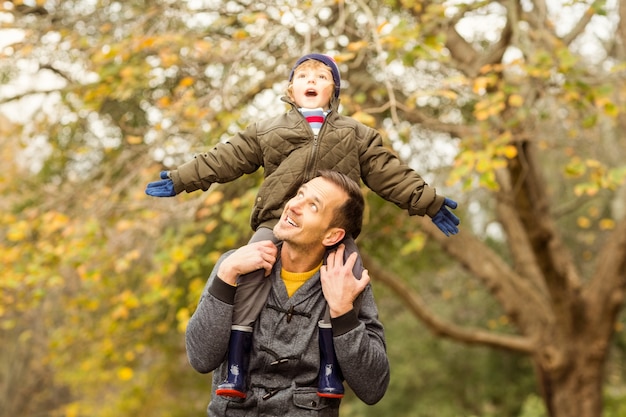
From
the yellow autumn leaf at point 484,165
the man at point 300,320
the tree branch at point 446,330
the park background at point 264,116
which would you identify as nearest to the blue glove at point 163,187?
the man at point 300,320

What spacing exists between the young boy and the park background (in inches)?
58.3

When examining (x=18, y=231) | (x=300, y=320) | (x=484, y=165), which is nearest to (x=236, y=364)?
(x=300, y=320)

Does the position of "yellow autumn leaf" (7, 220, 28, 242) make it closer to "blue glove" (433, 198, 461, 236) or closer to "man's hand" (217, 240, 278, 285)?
"man's hand" (217, 240, 278, 285)

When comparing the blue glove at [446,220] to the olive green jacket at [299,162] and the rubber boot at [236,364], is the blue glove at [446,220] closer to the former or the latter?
the olive green jacket at [299,162]

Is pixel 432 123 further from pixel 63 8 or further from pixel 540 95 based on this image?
pixel 63 8

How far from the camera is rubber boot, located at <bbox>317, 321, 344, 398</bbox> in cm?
208

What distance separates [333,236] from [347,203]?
11cm

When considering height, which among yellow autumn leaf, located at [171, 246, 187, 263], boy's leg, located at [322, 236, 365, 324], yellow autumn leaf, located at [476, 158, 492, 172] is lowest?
yellow autumn leaf, located at [171, 246, 187, 263]

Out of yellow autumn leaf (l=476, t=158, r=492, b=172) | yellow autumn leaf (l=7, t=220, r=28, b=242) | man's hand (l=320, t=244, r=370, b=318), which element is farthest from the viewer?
yellow autumn leaf (l=7, t=220, r=28, b=242)

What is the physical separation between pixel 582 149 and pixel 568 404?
9.52 ft

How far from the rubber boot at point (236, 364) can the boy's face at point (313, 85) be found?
0.71 m

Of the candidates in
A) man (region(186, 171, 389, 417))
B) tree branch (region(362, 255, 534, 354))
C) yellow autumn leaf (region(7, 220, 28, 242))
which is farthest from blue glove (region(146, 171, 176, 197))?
tree branch (region(362, 255, 534, 354))

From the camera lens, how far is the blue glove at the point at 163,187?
2162mm

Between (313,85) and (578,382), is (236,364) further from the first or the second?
(578,382)
